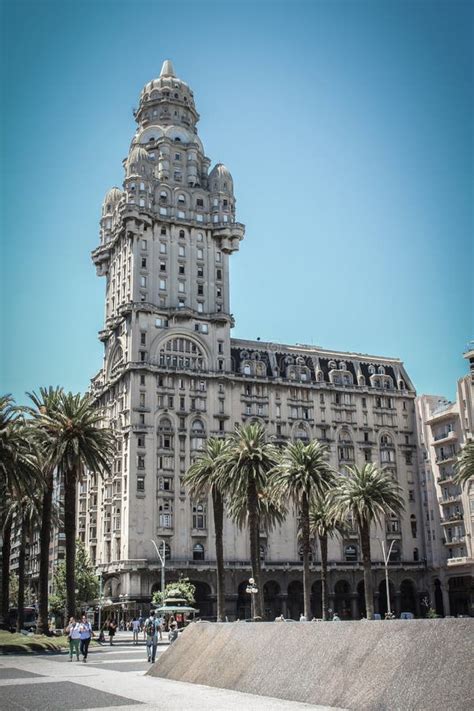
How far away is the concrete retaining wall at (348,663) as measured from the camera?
1597 centimetres

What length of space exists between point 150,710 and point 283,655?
4257mm

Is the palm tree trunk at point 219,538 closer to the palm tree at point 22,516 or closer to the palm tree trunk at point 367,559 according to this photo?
the palm tree trunk at point 367,559

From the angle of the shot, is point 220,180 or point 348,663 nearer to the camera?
point 348,663

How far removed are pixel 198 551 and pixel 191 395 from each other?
21.7 metres

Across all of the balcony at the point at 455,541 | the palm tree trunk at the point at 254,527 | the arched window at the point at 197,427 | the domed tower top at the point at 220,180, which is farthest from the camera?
the domed tower top at the point at 220,180

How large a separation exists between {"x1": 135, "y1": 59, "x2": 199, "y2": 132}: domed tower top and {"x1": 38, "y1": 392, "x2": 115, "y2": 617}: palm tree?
8028 centimetres

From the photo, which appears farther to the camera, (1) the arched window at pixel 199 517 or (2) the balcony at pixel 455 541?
(2) the balcony at pixel 455 541

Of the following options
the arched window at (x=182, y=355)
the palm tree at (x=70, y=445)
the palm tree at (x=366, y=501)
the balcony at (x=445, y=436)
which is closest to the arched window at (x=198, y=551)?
the arched window at (x=182, y=355)

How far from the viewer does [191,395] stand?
112 m

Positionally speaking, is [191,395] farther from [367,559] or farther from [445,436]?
[367,559]

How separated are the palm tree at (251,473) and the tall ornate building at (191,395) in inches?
1509

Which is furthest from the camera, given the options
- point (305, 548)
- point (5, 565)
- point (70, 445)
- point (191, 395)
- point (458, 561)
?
point (191, 395)

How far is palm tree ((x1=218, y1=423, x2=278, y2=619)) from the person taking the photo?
212 ft

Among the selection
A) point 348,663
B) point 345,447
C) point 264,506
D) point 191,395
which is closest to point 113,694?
point 348,663
